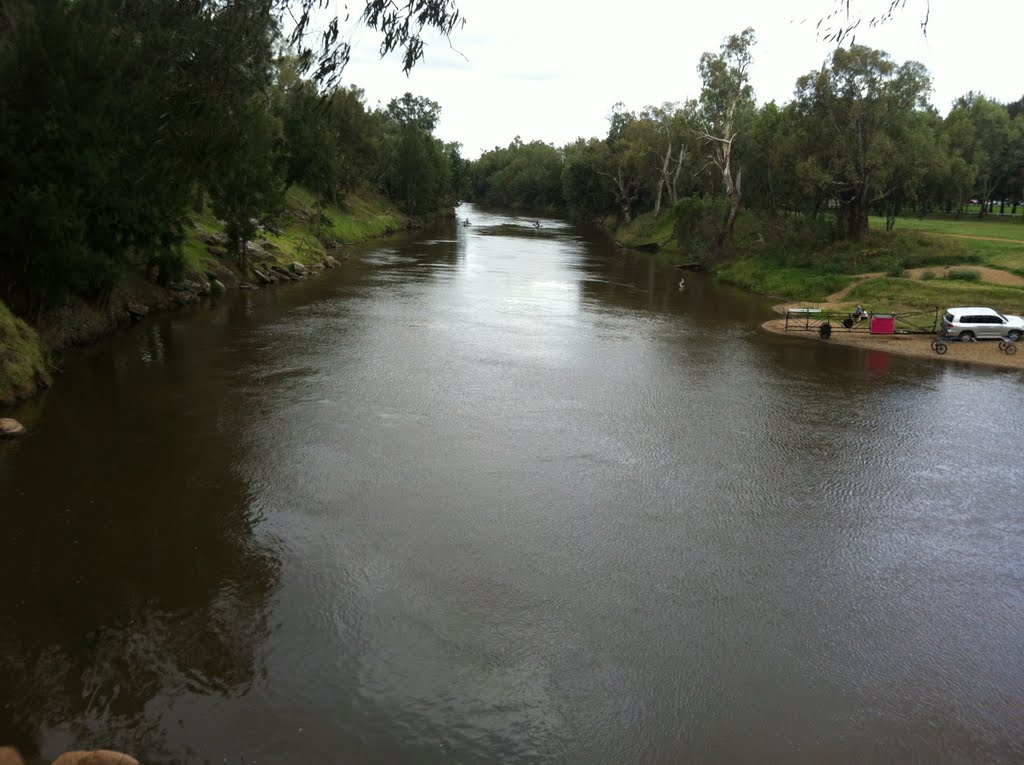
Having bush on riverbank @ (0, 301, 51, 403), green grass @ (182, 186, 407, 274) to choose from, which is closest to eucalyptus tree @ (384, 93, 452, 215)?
green grass @ (182, 186, 407, 274)

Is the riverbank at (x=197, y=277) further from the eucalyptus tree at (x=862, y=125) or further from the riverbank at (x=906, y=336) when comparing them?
the eucalyptus tree at (x=862, y=125)

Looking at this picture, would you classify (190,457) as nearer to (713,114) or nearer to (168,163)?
(168,163)

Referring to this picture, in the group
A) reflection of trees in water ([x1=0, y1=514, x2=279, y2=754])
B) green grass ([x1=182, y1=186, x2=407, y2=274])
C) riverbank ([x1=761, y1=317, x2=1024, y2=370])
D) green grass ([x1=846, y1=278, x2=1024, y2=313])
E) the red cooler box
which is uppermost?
green grass ([x1=182, y1=186, x2=407, y2=274])

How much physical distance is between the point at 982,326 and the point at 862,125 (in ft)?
70.2

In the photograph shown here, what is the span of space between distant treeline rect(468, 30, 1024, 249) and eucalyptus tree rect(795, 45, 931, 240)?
68mm

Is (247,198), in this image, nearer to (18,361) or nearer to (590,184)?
(18,361)

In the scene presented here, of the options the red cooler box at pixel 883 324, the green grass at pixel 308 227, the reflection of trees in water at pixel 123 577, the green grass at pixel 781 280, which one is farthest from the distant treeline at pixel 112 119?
the green grass at pixel 781 280

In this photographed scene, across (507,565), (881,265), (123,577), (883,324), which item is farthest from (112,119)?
(881,265)

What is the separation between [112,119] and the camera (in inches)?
1027

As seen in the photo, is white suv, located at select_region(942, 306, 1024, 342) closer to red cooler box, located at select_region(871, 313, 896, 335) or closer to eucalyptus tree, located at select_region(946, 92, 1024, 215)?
red cooler box, located at select_region(871, 313, 896, 335)

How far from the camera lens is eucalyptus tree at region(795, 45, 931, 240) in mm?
49250

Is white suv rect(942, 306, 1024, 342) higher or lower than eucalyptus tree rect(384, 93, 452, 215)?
lower

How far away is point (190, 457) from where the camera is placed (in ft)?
61.1

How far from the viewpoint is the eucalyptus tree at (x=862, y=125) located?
162 feet
